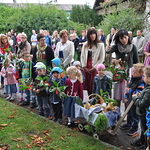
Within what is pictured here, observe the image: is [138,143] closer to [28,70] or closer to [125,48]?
[125,48]

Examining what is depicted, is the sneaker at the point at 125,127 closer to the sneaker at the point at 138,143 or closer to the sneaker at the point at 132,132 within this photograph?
the sneaker at the point at 132,132

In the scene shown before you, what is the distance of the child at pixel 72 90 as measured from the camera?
4523 millimetres

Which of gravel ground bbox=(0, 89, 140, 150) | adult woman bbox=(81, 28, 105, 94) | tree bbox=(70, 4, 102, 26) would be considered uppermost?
tree bbox=(70, 4, 102, 26)

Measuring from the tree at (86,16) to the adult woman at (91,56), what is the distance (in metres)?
16.2

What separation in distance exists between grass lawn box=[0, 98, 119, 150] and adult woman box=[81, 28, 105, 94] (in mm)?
1607

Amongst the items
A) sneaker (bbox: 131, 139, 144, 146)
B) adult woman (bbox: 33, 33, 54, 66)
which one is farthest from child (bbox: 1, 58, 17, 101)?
sneaker (bbox: 131, 139, 144, 146)

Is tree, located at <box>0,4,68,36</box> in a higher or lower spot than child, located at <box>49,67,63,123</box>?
higher

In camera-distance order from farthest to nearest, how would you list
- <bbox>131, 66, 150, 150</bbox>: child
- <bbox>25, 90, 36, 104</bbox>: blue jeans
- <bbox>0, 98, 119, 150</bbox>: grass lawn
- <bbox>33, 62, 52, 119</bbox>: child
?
1. <bbox>25, 90, 36, 104</bbox>: blue jeans
2. <bbox>33, 62, 52, 119</bbox>: child
3. <bbox>0, 98, 119, 150</bbox>: grass lawn
4. <bbox>131, 66, 150, 150</bbox>: child

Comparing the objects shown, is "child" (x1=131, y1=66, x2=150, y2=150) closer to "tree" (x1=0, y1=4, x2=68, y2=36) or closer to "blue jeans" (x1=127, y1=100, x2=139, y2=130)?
"blue jeans" (x1=127, y1=100, x2=139, y2=130)

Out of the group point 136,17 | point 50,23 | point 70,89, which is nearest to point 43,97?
point 70,89

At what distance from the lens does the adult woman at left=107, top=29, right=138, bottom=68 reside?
4832 millimetres

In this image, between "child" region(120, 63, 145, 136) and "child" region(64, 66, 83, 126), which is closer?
"child" region(120, 63, 145, 136)

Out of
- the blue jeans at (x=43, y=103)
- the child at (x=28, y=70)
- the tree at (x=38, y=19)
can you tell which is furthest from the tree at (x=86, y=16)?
the blue jeans at (x=43, y=103)

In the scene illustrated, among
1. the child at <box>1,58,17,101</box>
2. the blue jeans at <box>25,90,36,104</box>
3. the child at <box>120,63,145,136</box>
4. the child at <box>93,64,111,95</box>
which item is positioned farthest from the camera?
the child at <box>1,58,17,101</box>
